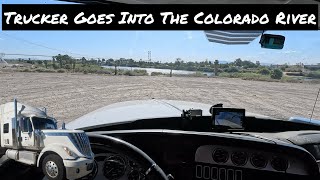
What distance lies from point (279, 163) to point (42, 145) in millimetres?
1319

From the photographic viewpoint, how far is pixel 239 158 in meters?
2.00

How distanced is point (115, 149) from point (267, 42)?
2123mm

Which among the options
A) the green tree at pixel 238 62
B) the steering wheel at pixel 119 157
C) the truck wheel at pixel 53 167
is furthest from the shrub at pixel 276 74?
the truck wheel at pixel 53 167

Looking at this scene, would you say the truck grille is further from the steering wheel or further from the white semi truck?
the steering wheel

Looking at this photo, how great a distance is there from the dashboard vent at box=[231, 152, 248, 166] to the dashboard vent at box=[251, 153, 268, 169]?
0.14ft

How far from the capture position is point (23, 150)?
4.58 feet

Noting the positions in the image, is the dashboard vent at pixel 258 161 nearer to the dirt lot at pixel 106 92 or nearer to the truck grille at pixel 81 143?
the truck grille at pixel 81 143

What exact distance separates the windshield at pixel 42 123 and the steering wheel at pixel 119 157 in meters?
0.26

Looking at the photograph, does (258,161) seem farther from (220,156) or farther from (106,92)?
(106,92)

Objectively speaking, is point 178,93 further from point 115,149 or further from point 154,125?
point 115,149

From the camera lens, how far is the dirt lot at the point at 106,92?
9.60 feet

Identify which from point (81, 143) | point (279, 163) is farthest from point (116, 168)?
point (279, 163)

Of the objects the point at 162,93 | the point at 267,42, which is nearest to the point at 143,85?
the point at 162,93

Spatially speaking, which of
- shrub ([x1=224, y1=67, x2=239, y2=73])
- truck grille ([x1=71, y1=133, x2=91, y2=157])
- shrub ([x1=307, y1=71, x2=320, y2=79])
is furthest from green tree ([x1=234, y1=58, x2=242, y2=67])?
truck grille ([x1=71, y1=133, x2=91, y2=157])
